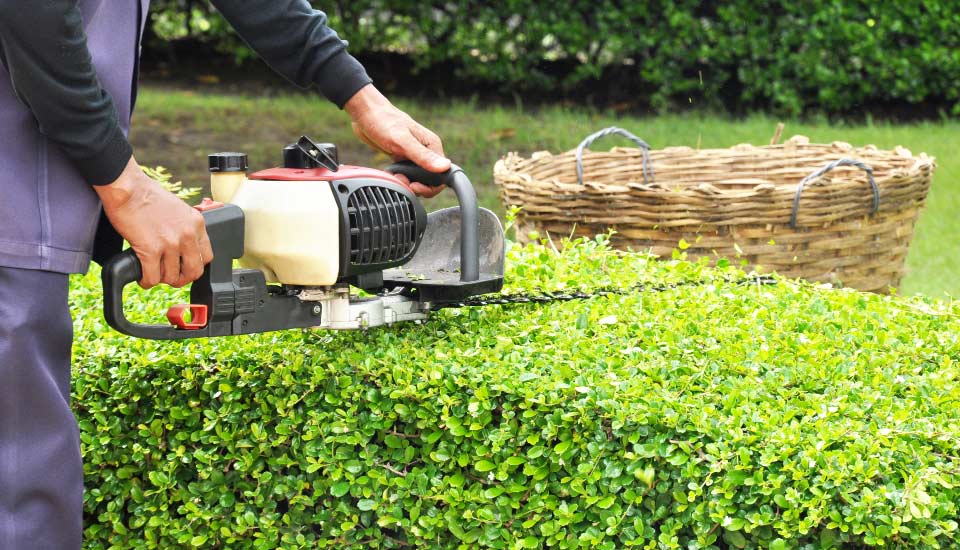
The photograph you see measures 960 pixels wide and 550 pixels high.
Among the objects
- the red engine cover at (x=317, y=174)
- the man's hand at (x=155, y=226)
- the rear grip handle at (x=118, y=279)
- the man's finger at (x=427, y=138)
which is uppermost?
the man's finger at (x=427, y=138)

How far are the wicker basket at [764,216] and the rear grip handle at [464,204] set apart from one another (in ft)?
3.99

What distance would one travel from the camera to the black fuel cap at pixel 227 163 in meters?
2.12

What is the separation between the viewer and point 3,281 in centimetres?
171

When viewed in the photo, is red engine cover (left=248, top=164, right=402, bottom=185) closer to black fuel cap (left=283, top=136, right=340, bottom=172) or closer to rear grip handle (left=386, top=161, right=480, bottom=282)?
black fuel cap (left=283, top=136, right=340, bottom=172)

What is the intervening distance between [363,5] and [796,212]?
18.4 ft

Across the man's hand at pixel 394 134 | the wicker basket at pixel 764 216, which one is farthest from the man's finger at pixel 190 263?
the wicker basket at pixel 764 216

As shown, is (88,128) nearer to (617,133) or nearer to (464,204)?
(464,204)

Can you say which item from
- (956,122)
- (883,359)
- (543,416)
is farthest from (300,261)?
(956,122)

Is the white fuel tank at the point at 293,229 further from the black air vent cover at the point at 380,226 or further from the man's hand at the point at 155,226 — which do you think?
the man's hand at the point at 155,226

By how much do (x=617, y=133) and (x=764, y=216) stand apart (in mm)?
844

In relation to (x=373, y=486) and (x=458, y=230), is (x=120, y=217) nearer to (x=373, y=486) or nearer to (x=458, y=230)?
(x=373, y=486)

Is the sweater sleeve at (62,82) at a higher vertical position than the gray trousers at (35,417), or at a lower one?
higher

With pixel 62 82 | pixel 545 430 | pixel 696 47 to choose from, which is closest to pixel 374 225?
pixel 545 430

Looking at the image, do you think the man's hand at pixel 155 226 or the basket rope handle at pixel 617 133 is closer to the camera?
the man's hand at pixel 155 226
